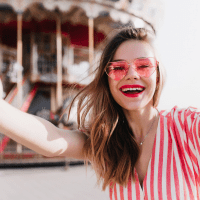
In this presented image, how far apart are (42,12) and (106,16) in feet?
7.90

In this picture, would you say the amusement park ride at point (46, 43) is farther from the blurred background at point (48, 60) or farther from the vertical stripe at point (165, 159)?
the vertical stripe at point (165, 159)

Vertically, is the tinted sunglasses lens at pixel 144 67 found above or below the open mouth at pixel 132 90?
above

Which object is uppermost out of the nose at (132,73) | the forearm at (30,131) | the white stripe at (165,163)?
the nose at (132,73)

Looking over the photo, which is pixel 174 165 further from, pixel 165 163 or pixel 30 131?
pixel 30 131

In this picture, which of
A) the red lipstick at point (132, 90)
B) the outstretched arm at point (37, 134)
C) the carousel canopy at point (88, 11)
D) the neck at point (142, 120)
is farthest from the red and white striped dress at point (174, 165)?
the carousel canopy at point (88, 11)

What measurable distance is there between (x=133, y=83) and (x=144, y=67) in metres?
0.11

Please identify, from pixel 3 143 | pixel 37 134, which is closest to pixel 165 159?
pixel 37 134

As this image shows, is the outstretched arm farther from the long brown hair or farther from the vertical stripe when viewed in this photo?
the vertical stripe

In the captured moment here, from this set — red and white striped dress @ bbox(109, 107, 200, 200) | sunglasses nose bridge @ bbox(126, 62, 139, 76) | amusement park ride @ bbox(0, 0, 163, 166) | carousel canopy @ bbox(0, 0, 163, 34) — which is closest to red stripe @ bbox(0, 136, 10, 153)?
amusement park ride @ bbox(0, 0, 163, 166)

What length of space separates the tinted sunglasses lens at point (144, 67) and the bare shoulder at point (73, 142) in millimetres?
552

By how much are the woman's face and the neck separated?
9 centimetres

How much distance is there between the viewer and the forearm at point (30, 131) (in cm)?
107

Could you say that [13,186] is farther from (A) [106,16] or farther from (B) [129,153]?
(A) [106,16]

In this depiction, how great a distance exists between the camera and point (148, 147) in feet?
4.49
